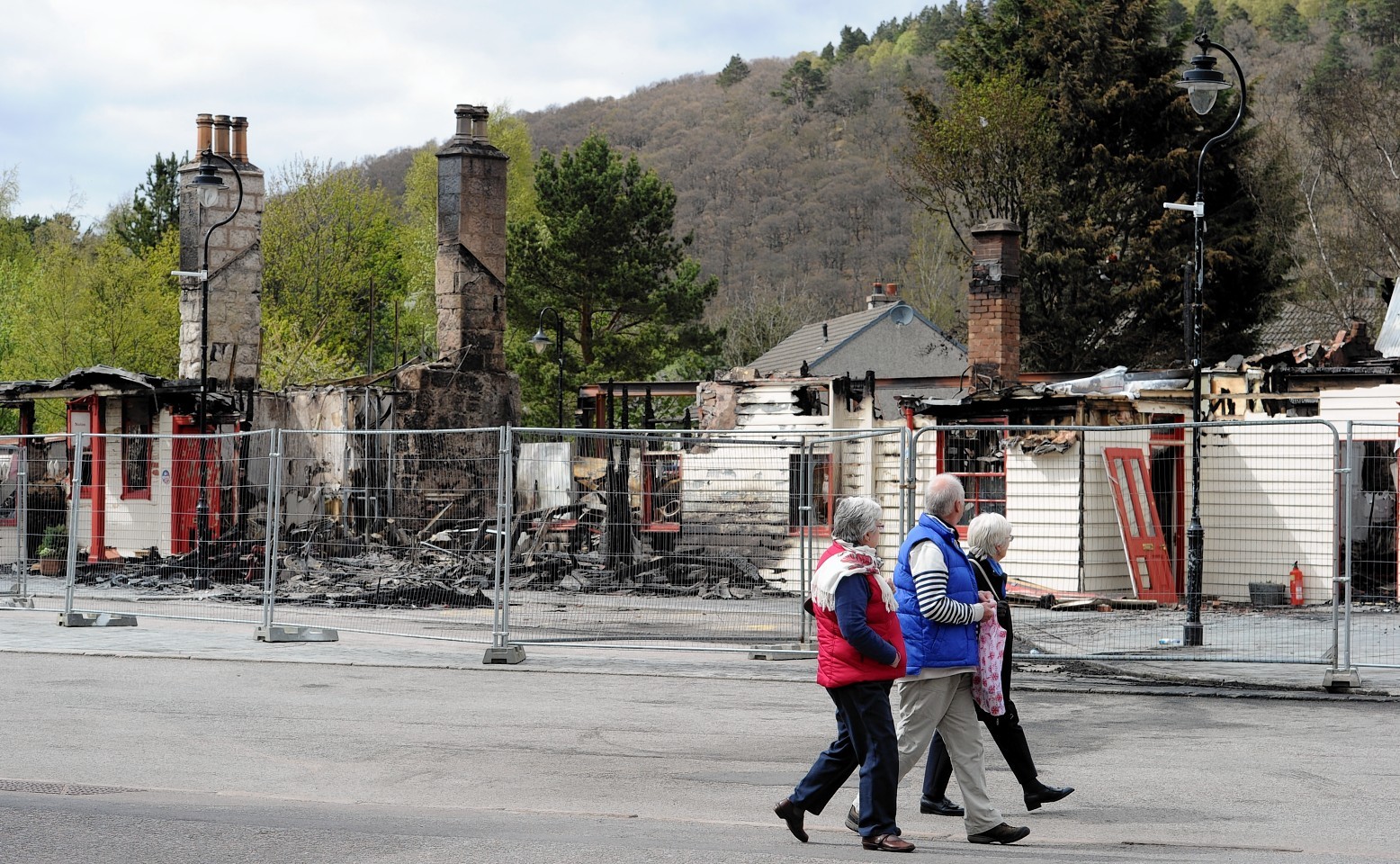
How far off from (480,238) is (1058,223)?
57.5ft

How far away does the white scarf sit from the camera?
6.69m

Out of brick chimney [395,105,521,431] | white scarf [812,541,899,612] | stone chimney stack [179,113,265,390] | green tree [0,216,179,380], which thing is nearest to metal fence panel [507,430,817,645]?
white scarf [812,541,899,612]

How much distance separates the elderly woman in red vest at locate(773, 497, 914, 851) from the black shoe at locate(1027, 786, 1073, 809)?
1.09 m

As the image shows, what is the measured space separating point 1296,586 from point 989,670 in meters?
10.0

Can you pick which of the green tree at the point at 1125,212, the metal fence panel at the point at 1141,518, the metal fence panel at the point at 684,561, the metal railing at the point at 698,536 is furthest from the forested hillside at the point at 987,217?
the metal fence panel at the point at 684,561

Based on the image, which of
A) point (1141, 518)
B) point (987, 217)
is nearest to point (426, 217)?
point (987, 217)

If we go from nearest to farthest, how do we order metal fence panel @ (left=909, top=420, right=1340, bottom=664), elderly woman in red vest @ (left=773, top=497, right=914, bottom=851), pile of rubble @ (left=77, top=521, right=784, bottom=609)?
elderly woman in red vest @ (left=773, top=497, right=914, bottom=851), pile of rubble @ (left=77, top=521, right=784, bottom=609), metal fence panel @ (left=909, top=420, right=1340, bottom=664)

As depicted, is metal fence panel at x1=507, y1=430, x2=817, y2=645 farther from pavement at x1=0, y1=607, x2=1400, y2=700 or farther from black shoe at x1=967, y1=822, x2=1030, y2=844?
black shoe at x1=967, y1=822, x2=1030, y2=844

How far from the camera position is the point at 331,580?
56.8 ft

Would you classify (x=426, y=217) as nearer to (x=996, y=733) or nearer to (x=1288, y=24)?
(x=1288, y=24)

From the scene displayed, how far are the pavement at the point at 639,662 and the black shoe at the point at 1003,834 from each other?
17.1 ft

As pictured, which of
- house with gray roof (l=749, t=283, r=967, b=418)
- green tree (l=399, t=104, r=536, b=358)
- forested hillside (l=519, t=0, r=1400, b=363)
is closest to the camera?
forested hillside (l=519, t=0, r=1400, b=363)

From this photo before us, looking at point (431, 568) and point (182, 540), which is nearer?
point (182, 540)

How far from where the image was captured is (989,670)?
729cm
